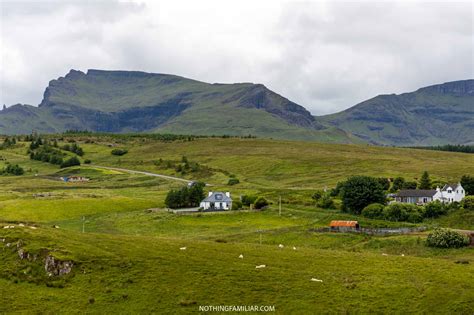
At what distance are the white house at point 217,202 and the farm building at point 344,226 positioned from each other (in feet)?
144

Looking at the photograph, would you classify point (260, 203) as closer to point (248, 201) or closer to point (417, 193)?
point (248, 201)

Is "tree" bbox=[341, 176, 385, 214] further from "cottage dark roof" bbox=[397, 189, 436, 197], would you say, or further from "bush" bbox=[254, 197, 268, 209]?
"cottage dark roof" bbox=[397, 189, 436, 197]

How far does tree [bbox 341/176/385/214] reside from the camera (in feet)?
401

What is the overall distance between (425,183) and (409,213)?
2384 inches

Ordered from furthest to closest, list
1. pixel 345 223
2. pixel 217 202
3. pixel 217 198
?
1. pixel 217 198
2. pixel 217 202
3. pixel 345 223

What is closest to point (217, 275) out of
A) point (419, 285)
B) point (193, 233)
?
point (419, 285)

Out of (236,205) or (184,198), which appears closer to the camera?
(236,205)

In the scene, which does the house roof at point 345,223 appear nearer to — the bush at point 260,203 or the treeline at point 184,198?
the bush at point 260,203

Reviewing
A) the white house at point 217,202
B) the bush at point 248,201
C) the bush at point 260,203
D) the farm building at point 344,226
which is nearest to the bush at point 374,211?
the farm building at point 344,226

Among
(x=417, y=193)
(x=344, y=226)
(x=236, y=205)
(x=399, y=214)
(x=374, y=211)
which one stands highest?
(x=417, y=193)

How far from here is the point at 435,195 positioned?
149750mm

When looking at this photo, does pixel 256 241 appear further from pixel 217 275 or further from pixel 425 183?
pixel 425 183

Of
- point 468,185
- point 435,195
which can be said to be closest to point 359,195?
point 435,195

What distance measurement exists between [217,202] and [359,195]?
3896 centimetres
